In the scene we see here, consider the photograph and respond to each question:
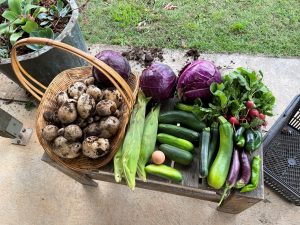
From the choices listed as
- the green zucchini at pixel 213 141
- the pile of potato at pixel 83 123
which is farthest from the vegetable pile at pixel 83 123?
the green zucchini at pixel 213 141

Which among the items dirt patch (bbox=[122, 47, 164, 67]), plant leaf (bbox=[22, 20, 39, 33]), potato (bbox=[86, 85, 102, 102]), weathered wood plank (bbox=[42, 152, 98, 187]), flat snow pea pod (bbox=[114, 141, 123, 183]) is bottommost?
weathered wood plank (bbox=[42, 152, 98, 187])

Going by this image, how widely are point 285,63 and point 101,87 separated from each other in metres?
1.91

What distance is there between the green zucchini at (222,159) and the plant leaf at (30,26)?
1774 millimetres

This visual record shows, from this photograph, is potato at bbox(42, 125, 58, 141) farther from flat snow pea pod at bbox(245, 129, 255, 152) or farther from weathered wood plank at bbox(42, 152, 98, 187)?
flat snow pea pod at bbox(245, 129, 255, 152)

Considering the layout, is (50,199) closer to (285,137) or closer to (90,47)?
(90,47)

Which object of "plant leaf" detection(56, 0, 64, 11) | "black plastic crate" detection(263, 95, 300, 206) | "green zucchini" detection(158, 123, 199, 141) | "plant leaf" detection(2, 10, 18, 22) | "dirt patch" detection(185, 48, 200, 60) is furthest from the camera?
"dirt patch" detection(185, 48, 200, 60)

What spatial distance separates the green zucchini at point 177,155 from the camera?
1.54 metres

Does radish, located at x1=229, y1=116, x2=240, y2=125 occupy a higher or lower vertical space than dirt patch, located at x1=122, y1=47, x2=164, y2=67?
higher

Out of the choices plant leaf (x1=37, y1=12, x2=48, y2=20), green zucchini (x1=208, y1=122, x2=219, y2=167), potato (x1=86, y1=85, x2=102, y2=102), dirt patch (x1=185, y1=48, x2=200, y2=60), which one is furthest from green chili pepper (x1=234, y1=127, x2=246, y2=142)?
plant leaf (x1=37, y1=12, x2=48, y2=20)

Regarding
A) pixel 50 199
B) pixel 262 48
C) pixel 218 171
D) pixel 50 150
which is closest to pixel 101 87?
pixel 50 150

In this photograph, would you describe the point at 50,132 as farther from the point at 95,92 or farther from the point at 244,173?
the point at 244,173

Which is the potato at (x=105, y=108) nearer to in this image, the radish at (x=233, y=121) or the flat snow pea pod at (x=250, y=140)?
the radish at (x=233, y=121)

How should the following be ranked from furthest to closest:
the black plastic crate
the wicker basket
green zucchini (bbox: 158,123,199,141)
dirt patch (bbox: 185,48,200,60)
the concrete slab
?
1. dirt patch (bbox: 185,48,200,60)
2. the concrete slab
3. the black plastic crate
4. green zucchini (bbox: 158,123,199,141)
5. the wicker basket

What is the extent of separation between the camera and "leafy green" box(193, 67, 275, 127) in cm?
158
